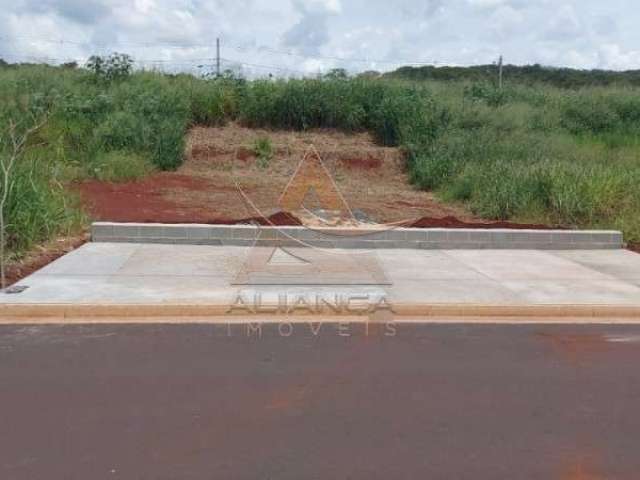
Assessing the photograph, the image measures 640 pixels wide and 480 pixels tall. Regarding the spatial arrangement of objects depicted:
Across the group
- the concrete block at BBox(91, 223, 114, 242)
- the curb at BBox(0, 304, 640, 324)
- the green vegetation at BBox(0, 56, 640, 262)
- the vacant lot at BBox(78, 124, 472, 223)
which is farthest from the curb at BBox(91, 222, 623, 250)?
the curb at BBox(0, 304, 640, 324)

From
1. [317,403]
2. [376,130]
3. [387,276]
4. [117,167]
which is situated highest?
[376,130]

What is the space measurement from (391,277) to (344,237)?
1.99 metres

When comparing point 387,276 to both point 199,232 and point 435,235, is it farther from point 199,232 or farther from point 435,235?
point 199,232

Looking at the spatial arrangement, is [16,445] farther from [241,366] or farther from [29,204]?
[29,204]

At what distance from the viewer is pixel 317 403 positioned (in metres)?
6.05

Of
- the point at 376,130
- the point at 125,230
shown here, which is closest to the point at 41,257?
the point at 125,230

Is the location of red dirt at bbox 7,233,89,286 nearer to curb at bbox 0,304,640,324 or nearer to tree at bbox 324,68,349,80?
curb at bbox 0,304,640,324

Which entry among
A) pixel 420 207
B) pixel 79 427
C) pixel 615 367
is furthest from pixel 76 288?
pixel 420 207

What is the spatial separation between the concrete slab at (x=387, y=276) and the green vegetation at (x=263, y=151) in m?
14.2

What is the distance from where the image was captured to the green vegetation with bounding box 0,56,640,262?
15.0m

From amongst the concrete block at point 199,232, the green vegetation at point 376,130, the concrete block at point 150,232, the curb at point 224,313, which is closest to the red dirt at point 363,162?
the green vegetation at point 376,130

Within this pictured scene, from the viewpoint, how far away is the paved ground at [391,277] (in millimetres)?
9367

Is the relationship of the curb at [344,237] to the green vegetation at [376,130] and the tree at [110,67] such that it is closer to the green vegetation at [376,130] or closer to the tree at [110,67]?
the green vegetation at [376,130]

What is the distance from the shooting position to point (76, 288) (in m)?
9.46
